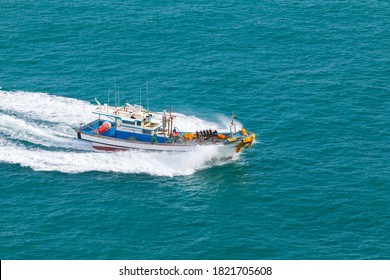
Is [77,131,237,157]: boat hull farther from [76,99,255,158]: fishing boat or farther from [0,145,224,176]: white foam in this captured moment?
[0,145,224,176]: white foam

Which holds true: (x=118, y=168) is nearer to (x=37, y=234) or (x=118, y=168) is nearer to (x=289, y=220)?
(x=37, y=234)

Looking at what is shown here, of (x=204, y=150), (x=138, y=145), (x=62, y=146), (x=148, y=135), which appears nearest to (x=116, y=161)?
(x=138, y=145)

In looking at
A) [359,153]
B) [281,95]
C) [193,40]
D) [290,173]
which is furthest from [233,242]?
[193,40]

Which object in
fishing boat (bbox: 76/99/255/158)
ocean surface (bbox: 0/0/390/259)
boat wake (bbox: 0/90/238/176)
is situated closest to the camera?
ocean surface (bbox: 0/0/390/259)

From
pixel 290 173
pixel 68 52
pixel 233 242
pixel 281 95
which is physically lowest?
pixel 233 242

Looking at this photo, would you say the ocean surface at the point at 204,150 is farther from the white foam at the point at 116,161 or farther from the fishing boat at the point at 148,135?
the fishing boat at the point at 148,135

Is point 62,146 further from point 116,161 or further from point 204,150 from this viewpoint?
point 204,150

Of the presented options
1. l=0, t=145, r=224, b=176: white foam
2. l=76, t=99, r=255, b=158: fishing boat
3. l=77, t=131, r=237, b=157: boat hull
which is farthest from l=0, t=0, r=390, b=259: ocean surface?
l=76, t=99, r=255, b=158: fishing boat
